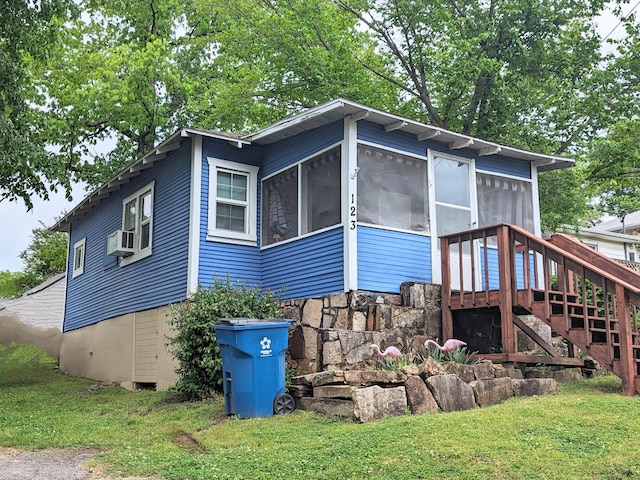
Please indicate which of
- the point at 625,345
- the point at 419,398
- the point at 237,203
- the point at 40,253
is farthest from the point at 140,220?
the point at 40,253

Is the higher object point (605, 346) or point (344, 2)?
point (344, 2)

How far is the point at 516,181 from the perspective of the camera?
1085 cm

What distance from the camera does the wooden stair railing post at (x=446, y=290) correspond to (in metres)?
8.81

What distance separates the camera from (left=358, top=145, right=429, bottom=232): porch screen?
8938 millimetres

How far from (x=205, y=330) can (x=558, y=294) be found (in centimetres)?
435

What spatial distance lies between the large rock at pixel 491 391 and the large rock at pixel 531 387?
146mm

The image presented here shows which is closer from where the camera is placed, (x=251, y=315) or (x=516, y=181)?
(x=251, y=315)

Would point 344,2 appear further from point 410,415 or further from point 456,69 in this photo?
point 410,415

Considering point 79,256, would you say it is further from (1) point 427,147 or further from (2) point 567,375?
(2) point 567,375

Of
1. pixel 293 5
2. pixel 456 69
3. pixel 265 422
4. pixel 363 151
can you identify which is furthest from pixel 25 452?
pixel 293 5

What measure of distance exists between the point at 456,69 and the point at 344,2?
15.8 feet

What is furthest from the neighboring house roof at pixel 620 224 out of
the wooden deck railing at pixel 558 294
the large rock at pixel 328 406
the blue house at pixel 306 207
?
the large rock at pixel 328 406

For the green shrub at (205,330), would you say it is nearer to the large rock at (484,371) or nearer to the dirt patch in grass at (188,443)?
the dirt patch in grass at (188,443)

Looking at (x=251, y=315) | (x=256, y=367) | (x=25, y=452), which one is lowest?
(x=25, y=452)
